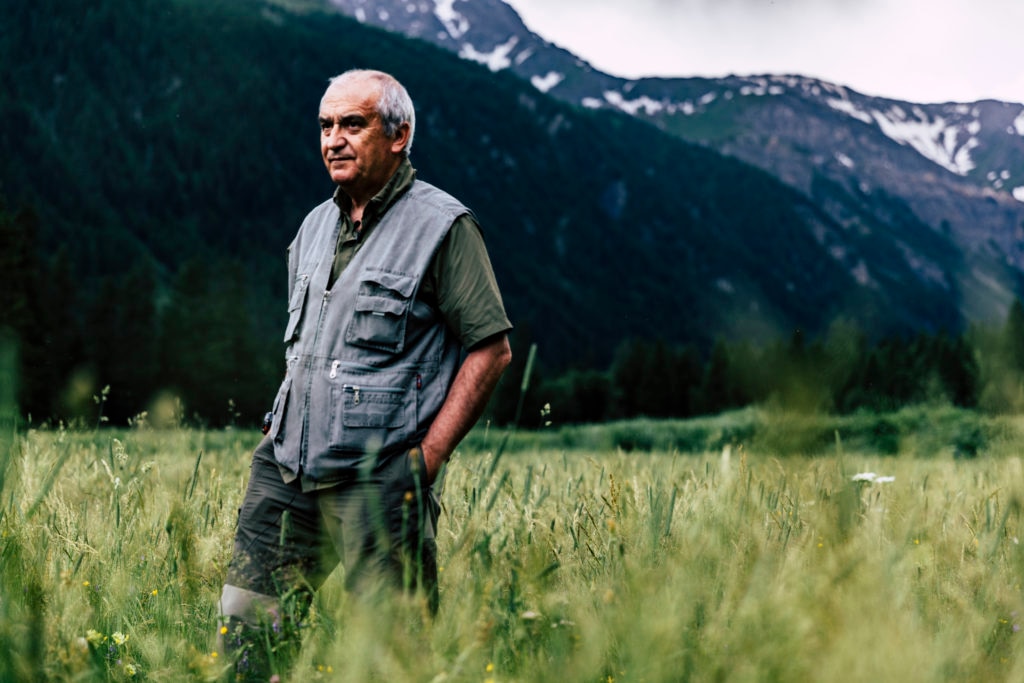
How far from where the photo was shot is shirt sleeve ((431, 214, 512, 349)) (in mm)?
2688

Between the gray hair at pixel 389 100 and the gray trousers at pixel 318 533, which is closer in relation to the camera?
the gray trousers at pixel 318 533

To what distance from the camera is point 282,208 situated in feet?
487

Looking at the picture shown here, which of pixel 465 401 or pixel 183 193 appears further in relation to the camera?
pixel 183 193

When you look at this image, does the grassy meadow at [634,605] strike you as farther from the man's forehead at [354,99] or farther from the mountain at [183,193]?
the mountain at [183,193]

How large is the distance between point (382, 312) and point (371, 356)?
138 mm

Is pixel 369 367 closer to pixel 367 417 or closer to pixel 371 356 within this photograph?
pixel 371 356

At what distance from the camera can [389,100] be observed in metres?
2.86

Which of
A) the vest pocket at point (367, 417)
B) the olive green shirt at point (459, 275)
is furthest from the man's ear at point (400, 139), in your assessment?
the vest pocket at point (367, 417)

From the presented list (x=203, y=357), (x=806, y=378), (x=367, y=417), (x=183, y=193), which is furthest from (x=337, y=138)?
(x=183, y=193)

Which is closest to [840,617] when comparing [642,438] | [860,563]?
[860,563]

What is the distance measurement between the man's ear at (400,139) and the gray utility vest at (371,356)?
0.18 metres

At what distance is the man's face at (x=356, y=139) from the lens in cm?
283

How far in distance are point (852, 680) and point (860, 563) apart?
281 millimetres

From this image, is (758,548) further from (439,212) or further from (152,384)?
(152,384)
